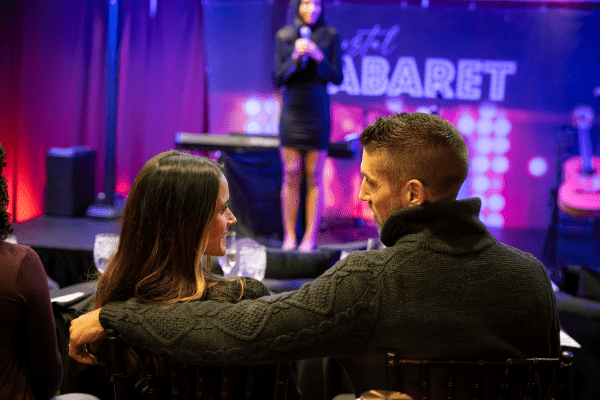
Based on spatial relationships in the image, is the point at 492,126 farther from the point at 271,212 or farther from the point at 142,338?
the point at 142,338

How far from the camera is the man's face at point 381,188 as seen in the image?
1.00 metres

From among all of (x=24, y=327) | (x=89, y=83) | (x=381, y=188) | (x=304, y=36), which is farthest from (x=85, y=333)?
(x=89, y=83)

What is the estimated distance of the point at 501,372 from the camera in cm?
91

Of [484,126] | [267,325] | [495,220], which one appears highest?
[484,126]

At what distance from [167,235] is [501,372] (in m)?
0.69

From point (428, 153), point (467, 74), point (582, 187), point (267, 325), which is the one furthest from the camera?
point (467, 74)

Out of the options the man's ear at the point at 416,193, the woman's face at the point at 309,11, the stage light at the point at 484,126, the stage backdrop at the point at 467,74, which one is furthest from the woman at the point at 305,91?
the stage light at the point at 484,126

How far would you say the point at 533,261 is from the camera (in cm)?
95

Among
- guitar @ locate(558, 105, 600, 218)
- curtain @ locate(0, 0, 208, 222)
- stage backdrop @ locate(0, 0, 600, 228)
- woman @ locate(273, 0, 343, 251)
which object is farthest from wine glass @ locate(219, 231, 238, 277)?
stage backdrop @ locate(0, 0, 600, 228)

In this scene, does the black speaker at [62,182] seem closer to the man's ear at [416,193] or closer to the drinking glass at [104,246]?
the drinking glass at [104,246]

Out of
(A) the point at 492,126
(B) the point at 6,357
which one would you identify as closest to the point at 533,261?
(B) the point at 6,357

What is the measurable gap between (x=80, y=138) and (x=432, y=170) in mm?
5271

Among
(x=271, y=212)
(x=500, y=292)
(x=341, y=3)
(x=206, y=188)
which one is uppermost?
(x=341, y=3)

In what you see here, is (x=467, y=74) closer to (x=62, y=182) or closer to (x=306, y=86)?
(x=306, y=86)
